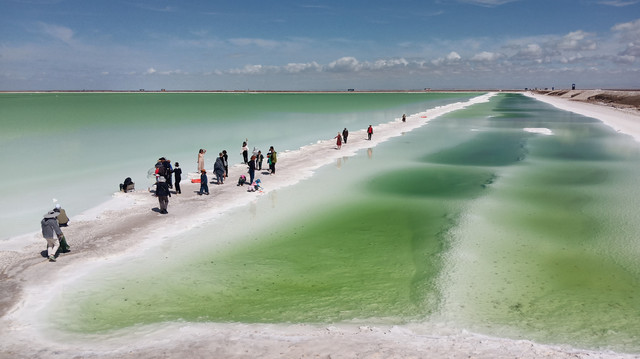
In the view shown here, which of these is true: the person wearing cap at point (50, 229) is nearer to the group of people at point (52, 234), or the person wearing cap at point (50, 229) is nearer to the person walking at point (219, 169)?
the group of people at point (52, 234)

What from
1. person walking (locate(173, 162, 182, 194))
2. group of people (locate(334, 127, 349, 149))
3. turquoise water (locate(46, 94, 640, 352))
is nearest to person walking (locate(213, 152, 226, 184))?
person walking (locate(173, 162, 182, 194))

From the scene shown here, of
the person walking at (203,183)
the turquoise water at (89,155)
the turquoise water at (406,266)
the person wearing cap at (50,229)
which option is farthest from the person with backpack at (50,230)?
the person walking at (203,183)

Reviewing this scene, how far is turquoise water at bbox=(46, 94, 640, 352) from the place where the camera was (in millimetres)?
10688

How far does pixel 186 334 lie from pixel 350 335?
12.1 ft

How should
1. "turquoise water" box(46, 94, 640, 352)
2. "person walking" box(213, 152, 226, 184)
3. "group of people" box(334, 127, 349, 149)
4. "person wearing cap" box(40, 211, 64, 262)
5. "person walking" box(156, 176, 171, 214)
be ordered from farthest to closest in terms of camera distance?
"group of people" box(334, 127, 349, 149) < "person walking" box(213, 152, 226, 184) < "person walking" box(156, 176, 171, 214) < "person wearing cap" box(40, 211, 64, 262) < "turquoise water" box(46, 94, 640, 352)

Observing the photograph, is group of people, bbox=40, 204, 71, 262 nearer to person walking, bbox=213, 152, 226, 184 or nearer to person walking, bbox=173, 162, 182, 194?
person walking, bbox=173, 162, 182, 194

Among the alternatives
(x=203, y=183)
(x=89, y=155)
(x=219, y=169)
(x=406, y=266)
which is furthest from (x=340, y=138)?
(x=406, y=266)

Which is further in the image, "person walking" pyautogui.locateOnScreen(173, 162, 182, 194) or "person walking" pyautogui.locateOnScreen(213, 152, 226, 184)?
"person walking" pyautogui.locateOnScreen(213, 152, 226, 184)

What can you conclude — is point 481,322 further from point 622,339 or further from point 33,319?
point 33,319

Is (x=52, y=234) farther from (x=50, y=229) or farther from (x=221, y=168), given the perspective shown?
(x=221, y=168)

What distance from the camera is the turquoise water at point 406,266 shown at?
35.1ft

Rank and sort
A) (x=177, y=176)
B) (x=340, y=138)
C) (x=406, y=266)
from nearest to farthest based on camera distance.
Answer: (x=406, y=266), (x=177, y=176), (x=340, y=138)

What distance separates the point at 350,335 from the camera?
9742 mm

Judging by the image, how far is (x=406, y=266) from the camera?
13742 mm
